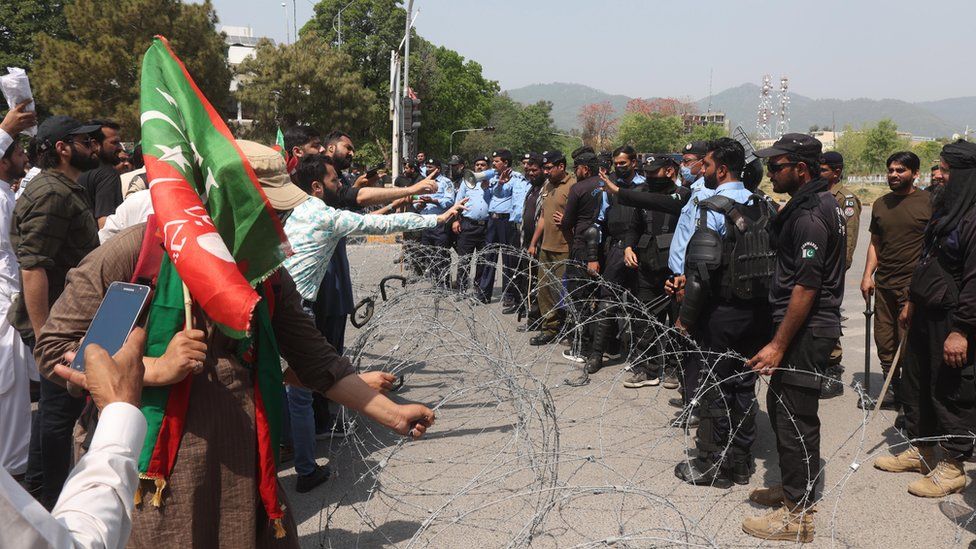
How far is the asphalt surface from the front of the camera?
3.81m

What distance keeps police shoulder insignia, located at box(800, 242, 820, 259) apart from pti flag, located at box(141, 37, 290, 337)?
3.00 meters

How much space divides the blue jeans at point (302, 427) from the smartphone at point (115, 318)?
258 cm

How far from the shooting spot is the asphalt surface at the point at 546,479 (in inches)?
150

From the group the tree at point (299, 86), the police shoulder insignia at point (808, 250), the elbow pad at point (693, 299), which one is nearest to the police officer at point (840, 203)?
the elbow pad at point (693, 299)

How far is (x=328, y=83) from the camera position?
34.0 m

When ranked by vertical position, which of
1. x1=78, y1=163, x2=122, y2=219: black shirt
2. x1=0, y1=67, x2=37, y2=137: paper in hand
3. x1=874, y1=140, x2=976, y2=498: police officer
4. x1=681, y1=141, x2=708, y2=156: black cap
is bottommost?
x1=874, y1=140, x2=976, y2=498: police officer

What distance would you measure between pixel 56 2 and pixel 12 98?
42.5m

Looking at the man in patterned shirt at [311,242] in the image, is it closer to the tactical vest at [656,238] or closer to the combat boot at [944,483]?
the tactical vest at [656,238]

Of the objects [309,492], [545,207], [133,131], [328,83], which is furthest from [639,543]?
[328,83]

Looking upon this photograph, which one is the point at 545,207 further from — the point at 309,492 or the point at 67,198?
the point at 67,198

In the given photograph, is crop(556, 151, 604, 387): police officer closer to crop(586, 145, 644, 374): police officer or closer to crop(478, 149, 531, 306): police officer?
crop(586, 145, 644, 374): police officer

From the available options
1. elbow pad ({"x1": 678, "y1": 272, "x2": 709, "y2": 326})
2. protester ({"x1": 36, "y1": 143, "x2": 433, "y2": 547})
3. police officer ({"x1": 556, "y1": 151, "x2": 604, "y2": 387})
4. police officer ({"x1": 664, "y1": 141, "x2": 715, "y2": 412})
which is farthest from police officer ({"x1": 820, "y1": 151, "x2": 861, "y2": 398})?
protester ({"x1": 36, "y1": 143, "x2": 433, "y2": 547})

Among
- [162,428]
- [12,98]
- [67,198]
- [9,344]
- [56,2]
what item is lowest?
[9,344]

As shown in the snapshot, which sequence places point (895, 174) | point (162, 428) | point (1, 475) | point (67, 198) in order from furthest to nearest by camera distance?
point (895, 174) < point (67, 198) < point (162, 428) < point (1, 475)
